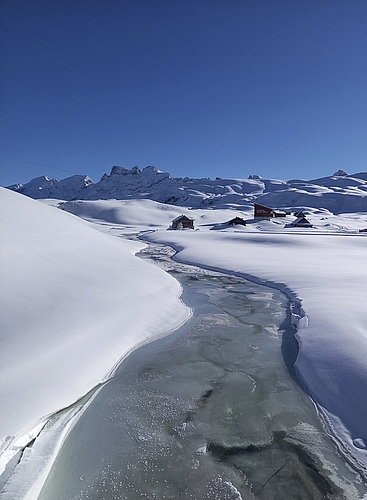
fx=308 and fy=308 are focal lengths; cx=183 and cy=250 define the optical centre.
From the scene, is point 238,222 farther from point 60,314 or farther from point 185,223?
point 60,314

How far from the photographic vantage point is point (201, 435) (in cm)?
372

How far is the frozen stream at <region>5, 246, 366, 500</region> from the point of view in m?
3.03

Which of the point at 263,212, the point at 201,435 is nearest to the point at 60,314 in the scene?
the point at 201,435

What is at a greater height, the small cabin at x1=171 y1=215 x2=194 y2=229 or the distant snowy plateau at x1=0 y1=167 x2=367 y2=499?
the distant snowy plateau at x1=0 y1=167 x2=367 y2=499

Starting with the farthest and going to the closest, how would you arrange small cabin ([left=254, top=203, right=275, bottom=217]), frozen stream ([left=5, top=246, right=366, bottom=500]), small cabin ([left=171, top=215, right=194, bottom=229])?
small cabin ([left=254, top=203, right=275, bottom=217]), small cabin ([left=171, top=215, right=194, bottom=229]), frozen stream ([left=5, top=246, right=366, bottom=500])

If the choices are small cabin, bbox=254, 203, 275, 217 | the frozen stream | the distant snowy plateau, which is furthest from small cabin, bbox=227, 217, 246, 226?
the frozen stream

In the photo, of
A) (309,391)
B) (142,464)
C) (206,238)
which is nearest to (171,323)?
(309,391)

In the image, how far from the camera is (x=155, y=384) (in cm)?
482

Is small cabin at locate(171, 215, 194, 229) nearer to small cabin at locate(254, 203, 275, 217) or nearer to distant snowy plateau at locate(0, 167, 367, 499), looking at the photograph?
small cabin at locate(254, 203, 275, 217)

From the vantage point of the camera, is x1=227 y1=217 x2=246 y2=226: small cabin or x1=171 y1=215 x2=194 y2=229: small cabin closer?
x1=227 y1=217 x2=246 y2=226: small cabin

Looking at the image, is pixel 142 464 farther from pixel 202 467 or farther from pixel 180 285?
pixel 180 285

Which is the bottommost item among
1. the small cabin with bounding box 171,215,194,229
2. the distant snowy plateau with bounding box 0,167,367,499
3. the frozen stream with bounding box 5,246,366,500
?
the small cabin with bounding box 171,215,194,229

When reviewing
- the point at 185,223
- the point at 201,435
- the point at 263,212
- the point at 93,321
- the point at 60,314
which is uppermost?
the point at 263,212

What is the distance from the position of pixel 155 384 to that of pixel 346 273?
937cm
